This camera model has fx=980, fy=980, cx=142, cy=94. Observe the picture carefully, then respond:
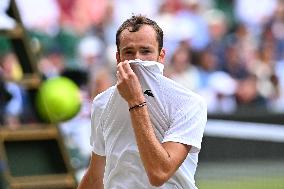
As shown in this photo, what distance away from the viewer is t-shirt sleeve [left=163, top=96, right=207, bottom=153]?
388 cm

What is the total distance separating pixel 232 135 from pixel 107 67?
1.99 meters

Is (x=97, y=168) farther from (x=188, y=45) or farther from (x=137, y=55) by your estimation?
(x=188, y=45)

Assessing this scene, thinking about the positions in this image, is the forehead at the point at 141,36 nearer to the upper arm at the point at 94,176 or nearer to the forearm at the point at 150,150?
the forearm at the point at 150,150

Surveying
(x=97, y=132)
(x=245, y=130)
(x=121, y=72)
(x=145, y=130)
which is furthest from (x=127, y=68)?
(x=245, y=130)

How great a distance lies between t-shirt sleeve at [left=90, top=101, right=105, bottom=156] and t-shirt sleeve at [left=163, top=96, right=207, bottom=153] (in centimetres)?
42

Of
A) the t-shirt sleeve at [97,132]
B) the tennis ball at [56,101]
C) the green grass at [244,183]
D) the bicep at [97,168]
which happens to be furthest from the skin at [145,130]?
the green grass at [244,183]

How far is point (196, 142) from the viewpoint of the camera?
393 cm

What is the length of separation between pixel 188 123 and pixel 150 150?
0.32 meters

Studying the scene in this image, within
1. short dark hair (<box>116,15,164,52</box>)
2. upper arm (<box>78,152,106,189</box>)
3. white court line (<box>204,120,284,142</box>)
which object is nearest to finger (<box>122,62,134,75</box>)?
short dark hair (<box>116,15,164,52</box>)

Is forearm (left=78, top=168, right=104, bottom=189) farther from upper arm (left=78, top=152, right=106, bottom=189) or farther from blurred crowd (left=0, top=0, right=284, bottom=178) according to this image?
blurred crowd (left=0, top=0, right=284, bottom=178)

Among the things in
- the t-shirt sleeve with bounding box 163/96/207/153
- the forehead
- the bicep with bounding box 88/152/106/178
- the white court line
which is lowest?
the white court line

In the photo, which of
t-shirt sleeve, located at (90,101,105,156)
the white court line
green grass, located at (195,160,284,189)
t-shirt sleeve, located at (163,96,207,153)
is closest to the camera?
t-shirt sleeve, located at (163,96,207,153)

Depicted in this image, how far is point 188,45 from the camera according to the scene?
48.8ft

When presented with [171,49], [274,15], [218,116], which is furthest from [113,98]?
[274,15]
